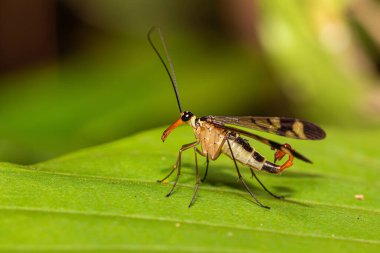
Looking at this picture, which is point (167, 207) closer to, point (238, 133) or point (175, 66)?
point (238, 133)

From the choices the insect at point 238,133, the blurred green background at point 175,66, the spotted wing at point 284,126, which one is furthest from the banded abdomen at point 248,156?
the blurred green background at point 175,66

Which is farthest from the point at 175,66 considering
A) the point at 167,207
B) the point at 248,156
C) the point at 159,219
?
the point at 159,219

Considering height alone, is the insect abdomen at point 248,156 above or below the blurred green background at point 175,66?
below

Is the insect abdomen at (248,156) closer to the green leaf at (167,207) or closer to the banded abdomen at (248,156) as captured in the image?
the banded abdomen at (248,156)

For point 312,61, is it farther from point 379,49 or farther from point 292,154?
point 292,154

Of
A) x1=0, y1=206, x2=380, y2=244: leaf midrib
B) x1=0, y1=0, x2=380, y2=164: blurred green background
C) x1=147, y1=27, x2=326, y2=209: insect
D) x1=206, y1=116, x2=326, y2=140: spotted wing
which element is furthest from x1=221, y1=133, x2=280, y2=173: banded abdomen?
x1=0, y1=0, x2=380, y2=164: blurred green background

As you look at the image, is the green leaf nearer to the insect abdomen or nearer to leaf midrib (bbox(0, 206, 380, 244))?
leaf midrib (bbox(0, 206, 380, 244))
